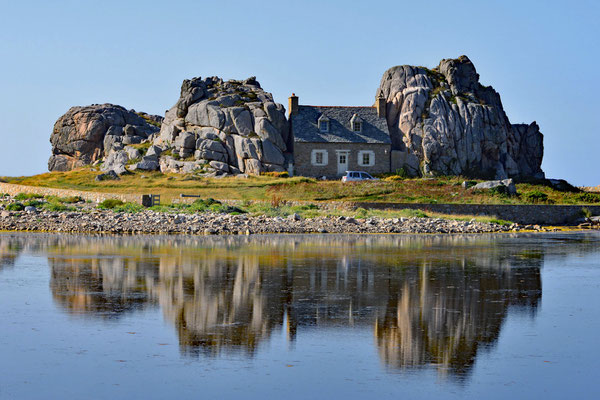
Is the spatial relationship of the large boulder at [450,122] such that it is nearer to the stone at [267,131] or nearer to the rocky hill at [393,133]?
the rocky hill at [393,133]

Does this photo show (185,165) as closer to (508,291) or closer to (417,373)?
(508,291)

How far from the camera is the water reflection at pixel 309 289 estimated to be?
12281 millimetres

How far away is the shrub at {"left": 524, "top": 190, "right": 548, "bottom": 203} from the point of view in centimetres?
5044

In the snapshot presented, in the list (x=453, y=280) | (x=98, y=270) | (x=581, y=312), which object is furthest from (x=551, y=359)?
(x=98, y=270)

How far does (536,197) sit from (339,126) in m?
21.3

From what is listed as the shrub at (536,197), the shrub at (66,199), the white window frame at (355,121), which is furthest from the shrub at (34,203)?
the shrub at (536,197)

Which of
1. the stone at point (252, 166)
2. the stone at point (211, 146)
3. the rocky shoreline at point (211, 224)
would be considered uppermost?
the stone at point (211, 146)

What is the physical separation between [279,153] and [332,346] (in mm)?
52375

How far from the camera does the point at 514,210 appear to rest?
45.6 m

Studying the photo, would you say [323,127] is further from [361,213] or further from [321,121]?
[361,213]

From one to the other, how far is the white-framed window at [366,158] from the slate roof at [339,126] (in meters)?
0.98

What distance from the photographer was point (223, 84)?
68.8 meters

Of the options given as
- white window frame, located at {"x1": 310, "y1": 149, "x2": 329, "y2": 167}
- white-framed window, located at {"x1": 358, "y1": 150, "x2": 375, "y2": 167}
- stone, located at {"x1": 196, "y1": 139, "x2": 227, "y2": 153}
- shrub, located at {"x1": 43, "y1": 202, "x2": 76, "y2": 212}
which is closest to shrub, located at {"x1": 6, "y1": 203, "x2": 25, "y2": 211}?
shrub, located at {"x1": 43, "y1": 202, "x2": 76, "y2": 212}

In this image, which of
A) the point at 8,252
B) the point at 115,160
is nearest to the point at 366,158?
the point at 115,160
